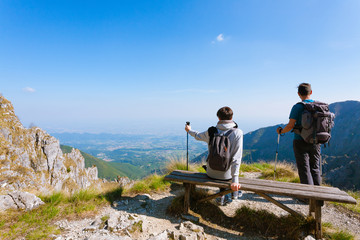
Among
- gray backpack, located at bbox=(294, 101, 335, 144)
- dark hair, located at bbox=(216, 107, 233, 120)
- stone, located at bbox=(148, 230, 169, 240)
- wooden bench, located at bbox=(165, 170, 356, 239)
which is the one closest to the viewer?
stone, located at bbox=(148, 230, 169, 240)

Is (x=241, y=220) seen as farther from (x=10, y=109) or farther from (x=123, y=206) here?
(x=10, y=109)

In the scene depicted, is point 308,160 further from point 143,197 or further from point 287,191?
point 143,197

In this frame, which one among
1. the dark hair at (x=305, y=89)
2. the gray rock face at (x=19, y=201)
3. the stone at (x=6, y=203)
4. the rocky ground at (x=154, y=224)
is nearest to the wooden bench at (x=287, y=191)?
the rocky ground at (x=154, y=224)

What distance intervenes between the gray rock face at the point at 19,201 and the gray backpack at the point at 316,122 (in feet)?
23.3

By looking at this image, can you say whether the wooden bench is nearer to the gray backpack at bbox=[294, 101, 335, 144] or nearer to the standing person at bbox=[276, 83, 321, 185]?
the standing person at bbox=[276, 83, 321, 185]

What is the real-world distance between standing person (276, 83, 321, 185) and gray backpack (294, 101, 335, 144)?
176 mm

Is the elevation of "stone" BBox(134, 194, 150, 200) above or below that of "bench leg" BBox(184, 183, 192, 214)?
below

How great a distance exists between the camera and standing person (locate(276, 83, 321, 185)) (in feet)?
13.8

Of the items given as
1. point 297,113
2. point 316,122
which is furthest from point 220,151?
point 316,122

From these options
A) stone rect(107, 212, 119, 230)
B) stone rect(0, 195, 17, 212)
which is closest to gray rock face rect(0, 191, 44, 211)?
stone rect(0, 195, 17, 212)

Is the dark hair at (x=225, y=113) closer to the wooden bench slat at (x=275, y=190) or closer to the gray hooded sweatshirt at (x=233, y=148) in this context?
the gray hooded sweatshirt at (x=233, y=148)

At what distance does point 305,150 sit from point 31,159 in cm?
5480

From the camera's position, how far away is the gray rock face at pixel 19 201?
13.8 feet

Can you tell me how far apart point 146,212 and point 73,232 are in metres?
1.73
